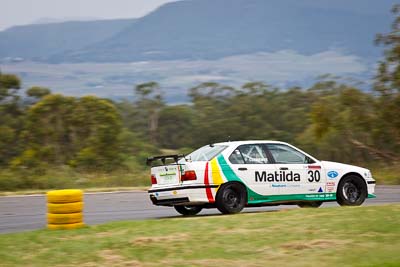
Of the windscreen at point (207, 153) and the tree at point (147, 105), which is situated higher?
the tree at point (147, 105)

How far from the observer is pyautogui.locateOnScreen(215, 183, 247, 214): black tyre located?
1584cm

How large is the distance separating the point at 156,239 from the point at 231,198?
4.38m

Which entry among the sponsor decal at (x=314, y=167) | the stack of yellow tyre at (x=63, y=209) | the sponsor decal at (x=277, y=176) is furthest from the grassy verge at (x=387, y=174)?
the stack of yellow tyre at (x=63, y=209)

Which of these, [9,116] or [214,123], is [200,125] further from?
[9,116]

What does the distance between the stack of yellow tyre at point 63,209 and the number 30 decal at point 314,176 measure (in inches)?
225

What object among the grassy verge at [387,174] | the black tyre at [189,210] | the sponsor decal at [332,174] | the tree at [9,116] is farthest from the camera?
the tree at [9,116]

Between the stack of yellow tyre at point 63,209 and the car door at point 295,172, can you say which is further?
the car door at point 295,172

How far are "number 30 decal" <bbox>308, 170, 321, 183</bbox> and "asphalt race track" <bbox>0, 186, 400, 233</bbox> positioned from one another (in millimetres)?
1371

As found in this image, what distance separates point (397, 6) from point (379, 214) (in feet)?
87.6

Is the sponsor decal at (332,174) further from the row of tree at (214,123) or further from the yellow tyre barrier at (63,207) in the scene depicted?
the row of tree at (214,123)

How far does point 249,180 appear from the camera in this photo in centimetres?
1623

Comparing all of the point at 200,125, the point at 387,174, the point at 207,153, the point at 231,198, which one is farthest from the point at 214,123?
the point at 231,198

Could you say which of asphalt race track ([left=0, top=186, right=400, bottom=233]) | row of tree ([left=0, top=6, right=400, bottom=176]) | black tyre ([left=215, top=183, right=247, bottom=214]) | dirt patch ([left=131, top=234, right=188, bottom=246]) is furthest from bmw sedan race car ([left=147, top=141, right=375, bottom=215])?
row of tree ([left=0, top=6, right=400, bottom=176])

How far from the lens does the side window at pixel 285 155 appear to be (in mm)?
16859
